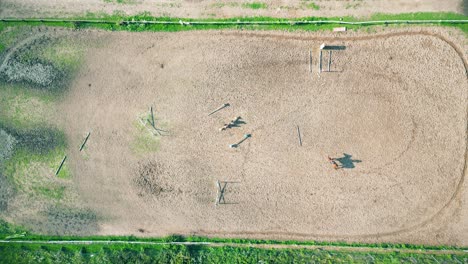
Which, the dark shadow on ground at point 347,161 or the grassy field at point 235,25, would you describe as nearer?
the grassy field at point 235,25

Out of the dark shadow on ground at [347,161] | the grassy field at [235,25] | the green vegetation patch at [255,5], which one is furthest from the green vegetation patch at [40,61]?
the dark shadow on ground at [347,161]

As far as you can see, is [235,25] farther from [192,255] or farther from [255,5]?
[192,255]

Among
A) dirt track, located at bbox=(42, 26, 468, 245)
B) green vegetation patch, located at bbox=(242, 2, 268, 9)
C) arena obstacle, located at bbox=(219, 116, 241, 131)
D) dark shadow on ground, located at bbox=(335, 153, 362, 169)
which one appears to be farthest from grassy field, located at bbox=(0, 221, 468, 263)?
green vegetation patch, located at bbox=(242, 2, 268, 9)

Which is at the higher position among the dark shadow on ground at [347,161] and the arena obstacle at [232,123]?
the arena obstacle at [232,123]

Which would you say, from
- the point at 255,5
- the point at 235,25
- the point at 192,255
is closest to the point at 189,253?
the point at 192,255

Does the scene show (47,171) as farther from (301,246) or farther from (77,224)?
(301,246)

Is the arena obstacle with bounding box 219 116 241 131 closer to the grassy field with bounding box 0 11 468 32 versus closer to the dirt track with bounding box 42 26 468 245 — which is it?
the dirt track with bounding box 42 26 468 245

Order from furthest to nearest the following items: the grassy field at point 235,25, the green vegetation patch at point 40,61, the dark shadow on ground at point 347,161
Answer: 1. the green vegetation patch at point 40,61
2. the dark shadow on ground at point 347,161
3. the grassy field at point 235,25

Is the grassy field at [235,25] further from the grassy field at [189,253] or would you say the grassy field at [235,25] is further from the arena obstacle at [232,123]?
the grassy field at [189,253]

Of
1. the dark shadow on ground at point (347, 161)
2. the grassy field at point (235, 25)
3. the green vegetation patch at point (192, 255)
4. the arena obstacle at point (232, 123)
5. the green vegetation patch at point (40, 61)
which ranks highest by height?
the grassy field at point (235, 25)

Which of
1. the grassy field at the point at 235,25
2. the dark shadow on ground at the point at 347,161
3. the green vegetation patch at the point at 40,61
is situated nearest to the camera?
the grassy field at the point at 235,25
